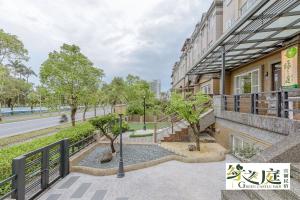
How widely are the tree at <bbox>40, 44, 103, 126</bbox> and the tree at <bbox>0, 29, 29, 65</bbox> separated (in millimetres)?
18508

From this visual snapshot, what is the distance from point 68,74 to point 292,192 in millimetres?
15619

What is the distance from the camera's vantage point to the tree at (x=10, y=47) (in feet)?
91.7

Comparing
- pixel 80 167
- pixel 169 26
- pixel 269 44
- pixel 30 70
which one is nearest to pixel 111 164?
pixel 80 167

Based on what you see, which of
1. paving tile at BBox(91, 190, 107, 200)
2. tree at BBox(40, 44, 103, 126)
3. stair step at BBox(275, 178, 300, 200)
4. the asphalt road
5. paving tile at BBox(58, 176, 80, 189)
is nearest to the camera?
stair step at BBox(275, 178, 300, 200)

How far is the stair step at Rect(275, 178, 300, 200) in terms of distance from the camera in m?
3.49

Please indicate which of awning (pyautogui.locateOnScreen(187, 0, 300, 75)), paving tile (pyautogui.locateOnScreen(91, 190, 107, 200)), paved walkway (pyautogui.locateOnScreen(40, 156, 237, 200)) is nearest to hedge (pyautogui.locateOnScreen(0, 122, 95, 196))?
paved walkway (pyautogui.locateOnScreen(40, 156, 237, 200))

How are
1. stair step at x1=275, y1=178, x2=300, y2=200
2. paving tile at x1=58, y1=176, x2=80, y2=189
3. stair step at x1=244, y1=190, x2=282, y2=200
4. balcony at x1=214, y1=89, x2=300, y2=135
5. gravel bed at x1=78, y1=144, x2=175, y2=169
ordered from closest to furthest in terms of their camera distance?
stair step at x1=275, y1=178, x2=300, y2=200 < stair step at x1=244, y1=190, x2=282, y2=200 < balcony at x1=214, y1=89, x2=300, y2=135 < paving tile at x1=58, y1=176, x2=80, y2=189 < gravel bed at x1=78, y1=144, x2=175, y2=169

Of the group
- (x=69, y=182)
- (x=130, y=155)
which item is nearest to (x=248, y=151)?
(x=130, y=155)

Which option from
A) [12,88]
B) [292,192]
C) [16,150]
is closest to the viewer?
[292,192]

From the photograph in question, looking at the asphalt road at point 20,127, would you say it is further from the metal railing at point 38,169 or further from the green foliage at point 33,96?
the metal railing at point 38,169

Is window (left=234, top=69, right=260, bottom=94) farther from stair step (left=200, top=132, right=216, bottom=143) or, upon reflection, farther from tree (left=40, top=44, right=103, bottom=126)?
tree (left=40, top=44, right=103, bottom=126)

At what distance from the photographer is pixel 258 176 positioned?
4492 mm

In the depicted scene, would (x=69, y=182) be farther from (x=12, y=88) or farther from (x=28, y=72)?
(x=28, y=72)

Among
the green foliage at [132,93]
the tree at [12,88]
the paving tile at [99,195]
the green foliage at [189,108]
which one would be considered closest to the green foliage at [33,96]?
the tree at [12,88]
